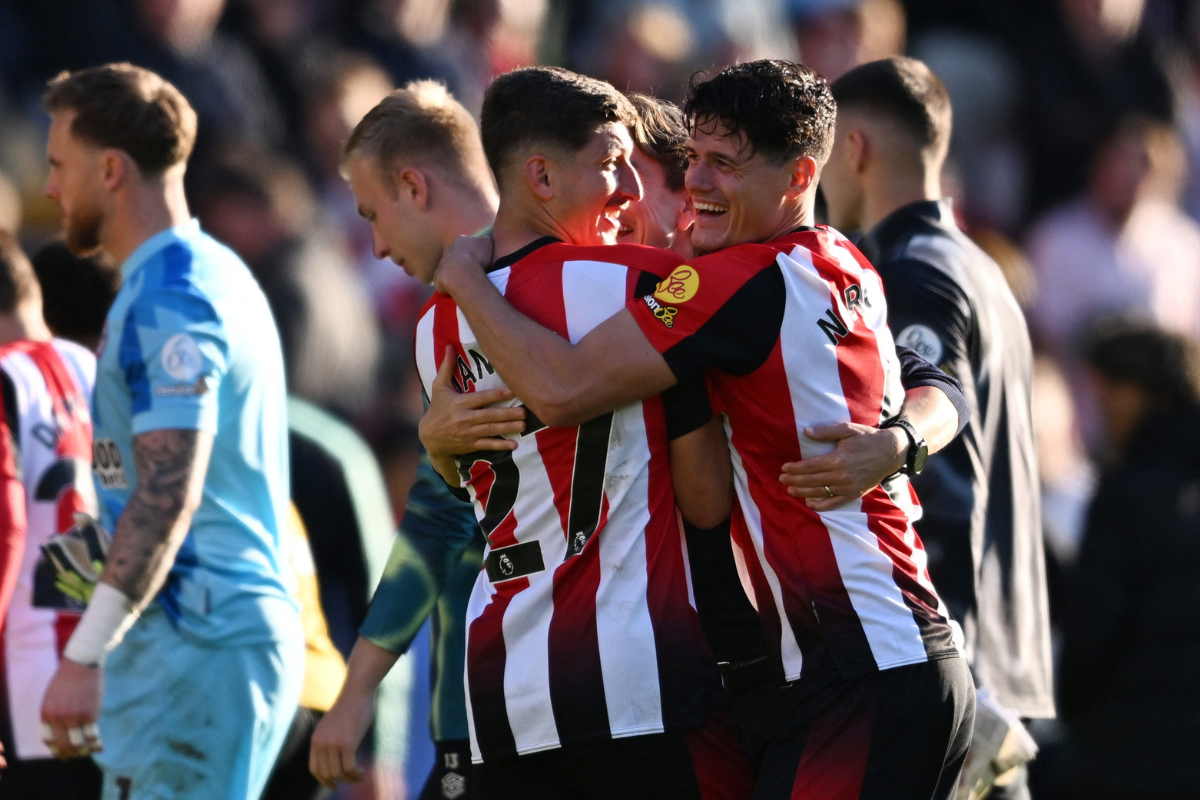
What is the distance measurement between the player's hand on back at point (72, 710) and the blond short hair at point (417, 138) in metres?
1.50

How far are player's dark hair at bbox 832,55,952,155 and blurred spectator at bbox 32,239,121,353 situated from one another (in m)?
2.67

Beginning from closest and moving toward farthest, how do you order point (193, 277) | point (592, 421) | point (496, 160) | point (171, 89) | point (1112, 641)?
point (592, 421), point (496, 160), point (193, 277), point (171, 89), point (1112, 641)

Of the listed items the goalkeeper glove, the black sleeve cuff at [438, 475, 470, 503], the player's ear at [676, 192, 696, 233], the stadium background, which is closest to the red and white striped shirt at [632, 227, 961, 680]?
the black sleeve cuff at [438, 475, 470, 503]

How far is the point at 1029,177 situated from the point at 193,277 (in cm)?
813

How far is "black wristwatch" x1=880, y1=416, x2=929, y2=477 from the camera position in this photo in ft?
10.7

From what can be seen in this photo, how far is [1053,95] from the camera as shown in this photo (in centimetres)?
1107

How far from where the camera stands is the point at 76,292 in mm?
5602

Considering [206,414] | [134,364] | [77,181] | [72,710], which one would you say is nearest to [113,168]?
[77,181]

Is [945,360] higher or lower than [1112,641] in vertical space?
higher

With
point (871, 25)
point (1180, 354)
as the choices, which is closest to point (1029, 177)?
point (871, 25)

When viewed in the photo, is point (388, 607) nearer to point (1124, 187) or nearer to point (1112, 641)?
point (1112, 641)

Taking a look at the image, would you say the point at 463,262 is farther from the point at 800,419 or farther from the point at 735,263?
the point at 800,419

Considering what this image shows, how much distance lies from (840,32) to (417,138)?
6.44 metres

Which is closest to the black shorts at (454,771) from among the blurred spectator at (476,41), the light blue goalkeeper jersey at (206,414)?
the light blue goalkeeper jersey at (206,414)
